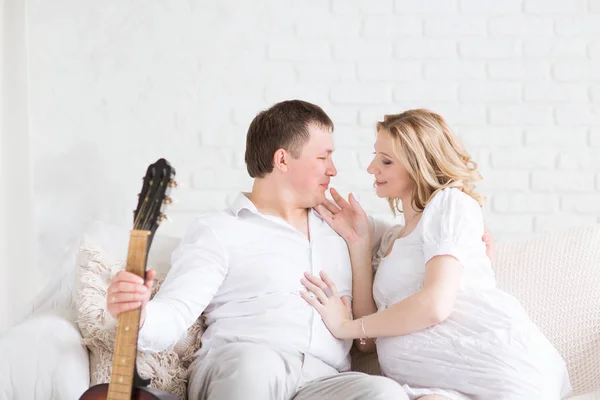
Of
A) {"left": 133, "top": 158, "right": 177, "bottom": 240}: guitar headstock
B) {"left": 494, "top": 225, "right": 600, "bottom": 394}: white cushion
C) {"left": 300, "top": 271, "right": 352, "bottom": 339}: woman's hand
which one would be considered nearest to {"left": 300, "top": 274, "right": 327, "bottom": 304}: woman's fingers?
{"left": 300, "top": 271, "right": 352, "bottom": 339}: woman's hand

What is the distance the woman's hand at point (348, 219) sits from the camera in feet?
7.24

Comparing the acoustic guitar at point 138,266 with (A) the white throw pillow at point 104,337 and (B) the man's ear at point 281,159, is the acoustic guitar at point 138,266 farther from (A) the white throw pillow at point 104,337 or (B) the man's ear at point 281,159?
(B) the man's ear at point 281,159

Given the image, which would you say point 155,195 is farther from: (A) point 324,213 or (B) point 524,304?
(B) point 524,304

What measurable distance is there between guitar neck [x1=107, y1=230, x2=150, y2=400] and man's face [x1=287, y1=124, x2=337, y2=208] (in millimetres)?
743

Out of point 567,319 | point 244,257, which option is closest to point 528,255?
point 567,319

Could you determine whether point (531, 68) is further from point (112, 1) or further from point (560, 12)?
point (112, 1)

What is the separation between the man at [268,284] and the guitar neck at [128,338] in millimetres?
144

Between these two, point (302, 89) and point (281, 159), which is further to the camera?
point (302, 89)

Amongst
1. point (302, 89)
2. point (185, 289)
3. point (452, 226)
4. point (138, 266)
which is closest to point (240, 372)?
point (185, 289)

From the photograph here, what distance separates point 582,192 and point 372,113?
0.88 metres

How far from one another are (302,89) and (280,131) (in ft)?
2.90

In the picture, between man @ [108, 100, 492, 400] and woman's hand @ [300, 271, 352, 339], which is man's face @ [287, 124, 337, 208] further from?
woman's hand @ [300, 271, 352, 339]

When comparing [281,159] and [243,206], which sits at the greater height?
[281,159]

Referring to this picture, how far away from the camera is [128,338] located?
1551 mm
